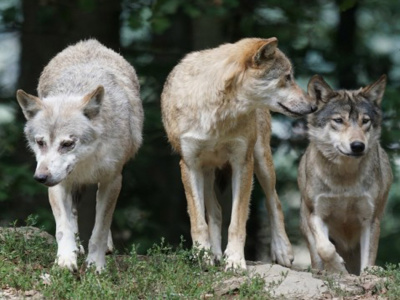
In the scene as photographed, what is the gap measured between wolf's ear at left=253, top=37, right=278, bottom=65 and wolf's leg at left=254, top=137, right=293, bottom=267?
135 centimetres

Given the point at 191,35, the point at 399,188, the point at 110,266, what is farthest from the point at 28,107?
the point at 399,188

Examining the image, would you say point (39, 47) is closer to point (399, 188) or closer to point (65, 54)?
point (65, 54)

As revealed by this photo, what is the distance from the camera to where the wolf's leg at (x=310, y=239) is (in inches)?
417

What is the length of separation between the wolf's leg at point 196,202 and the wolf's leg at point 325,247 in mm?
1187

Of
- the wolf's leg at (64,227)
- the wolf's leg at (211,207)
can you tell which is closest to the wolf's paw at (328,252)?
the wolf's leg at (211,207)

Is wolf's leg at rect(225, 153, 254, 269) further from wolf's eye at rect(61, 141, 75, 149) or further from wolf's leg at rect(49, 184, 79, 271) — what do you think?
wolf's eye at rect(61, 141, 75, 149)

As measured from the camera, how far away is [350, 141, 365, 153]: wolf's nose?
9938 mm

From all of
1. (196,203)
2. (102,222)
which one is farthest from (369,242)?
(102,222)

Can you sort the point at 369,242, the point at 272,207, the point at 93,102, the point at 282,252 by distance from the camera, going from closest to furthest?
the point at 93,102, the point at 369,242, the point at 282,252, the point at 272,207

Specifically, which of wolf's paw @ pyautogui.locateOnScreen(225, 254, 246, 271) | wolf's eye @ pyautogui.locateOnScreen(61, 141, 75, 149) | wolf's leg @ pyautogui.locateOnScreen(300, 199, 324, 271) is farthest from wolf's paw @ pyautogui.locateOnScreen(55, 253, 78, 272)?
wolf's leg @ pyautogui.locateOnScreen(300, 199, 324, 271)

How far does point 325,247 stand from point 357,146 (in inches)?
42.6

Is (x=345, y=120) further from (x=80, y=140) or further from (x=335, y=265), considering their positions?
(x=80, y=140)

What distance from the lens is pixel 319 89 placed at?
34.8 feet

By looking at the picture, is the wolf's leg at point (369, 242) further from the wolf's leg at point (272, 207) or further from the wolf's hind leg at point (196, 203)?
the wolf's hind leg at point (196, 203)
